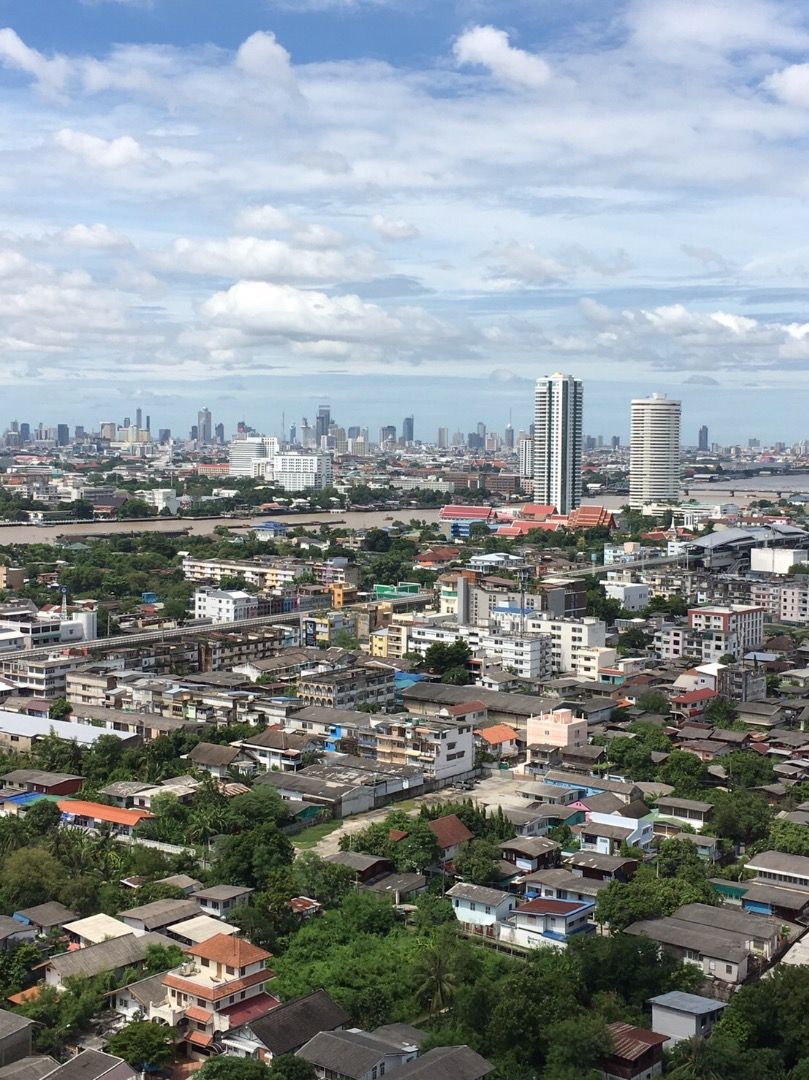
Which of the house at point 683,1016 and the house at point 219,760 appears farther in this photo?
the house at point 219,760

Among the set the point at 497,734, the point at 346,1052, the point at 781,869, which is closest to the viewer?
the point at 346,1052

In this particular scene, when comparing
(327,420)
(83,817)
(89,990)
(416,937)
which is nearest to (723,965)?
(416,937)

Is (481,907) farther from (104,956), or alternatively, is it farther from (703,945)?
(104,956)

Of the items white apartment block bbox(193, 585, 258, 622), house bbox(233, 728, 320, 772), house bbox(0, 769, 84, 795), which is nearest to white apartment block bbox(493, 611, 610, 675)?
white apartment block bbox(193, 585, 258, 622)

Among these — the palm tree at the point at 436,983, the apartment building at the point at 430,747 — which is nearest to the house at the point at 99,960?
the palm tree at the point at 436,983

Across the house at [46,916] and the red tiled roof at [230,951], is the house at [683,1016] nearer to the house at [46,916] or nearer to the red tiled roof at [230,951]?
the red tiled roof at [230,951]

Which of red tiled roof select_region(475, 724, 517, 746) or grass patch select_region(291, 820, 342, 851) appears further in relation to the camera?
red tiled roof select_region(475, 724, 517, 746)

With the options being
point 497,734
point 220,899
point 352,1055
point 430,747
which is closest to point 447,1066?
point 352,1055

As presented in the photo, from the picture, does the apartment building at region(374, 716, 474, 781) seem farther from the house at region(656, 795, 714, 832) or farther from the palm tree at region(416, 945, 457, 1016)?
the palm tree at region(416, 945, 457, 1016)
